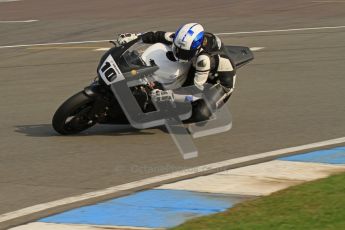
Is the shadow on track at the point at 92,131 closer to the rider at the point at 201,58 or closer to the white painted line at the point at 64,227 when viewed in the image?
the rider at the point at 201,58

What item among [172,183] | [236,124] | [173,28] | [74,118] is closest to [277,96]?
[236,124]

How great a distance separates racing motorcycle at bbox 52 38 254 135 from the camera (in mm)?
11359

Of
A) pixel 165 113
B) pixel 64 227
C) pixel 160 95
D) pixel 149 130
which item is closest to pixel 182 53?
pixel 160 95

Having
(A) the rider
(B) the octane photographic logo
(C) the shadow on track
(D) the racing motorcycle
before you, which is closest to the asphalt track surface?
(C) the shadow on track

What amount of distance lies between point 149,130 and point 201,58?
4.01 ft

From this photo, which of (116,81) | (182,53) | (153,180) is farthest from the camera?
(182,53)

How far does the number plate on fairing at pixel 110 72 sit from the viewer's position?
37.2ft

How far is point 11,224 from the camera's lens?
313 inches

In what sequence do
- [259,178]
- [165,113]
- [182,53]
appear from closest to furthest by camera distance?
[259,178]
[182,53]
[165,113]

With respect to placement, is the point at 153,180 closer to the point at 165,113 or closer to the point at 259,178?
the point at 259,178

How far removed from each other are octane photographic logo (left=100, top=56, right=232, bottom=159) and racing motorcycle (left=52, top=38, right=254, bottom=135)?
14 mm

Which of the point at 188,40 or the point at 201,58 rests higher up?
the point at 188,40

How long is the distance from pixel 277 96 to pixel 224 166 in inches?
176

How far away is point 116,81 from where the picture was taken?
11352 mm
